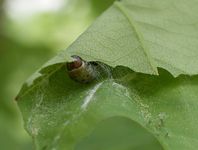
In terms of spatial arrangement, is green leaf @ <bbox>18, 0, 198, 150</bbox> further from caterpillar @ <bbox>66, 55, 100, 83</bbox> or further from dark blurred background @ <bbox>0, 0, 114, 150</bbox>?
dark blurred background @ <bbox>0, 0, 114, 150</bbox>

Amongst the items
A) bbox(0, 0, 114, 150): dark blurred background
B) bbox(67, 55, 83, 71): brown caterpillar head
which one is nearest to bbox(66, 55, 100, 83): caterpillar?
bbox(67, 55, 83, 71): brown caterpillar head

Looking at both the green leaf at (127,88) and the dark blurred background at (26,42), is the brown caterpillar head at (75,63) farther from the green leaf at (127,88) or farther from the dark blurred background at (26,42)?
the dark blurred background at (26,42)

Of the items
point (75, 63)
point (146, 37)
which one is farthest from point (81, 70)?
point (146, 37)

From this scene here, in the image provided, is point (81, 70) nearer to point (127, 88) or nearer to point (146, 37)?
point (127, 88)

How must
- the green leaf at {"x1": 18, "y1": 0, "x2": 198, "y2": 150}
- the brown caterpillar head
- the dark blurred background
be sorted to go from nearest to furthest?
1. the green leaf at {"x1": 18, "y1": 0, "x2": 198, "y2": 150}
2. the brown caterpillar head
3. the dark blurred background

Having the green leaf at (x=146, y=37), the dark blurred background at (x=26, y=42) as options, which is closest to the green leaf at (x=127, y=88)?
the green leaf at (x=146, y=37)

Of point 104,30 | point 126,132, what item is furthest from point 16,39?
point 104,30
